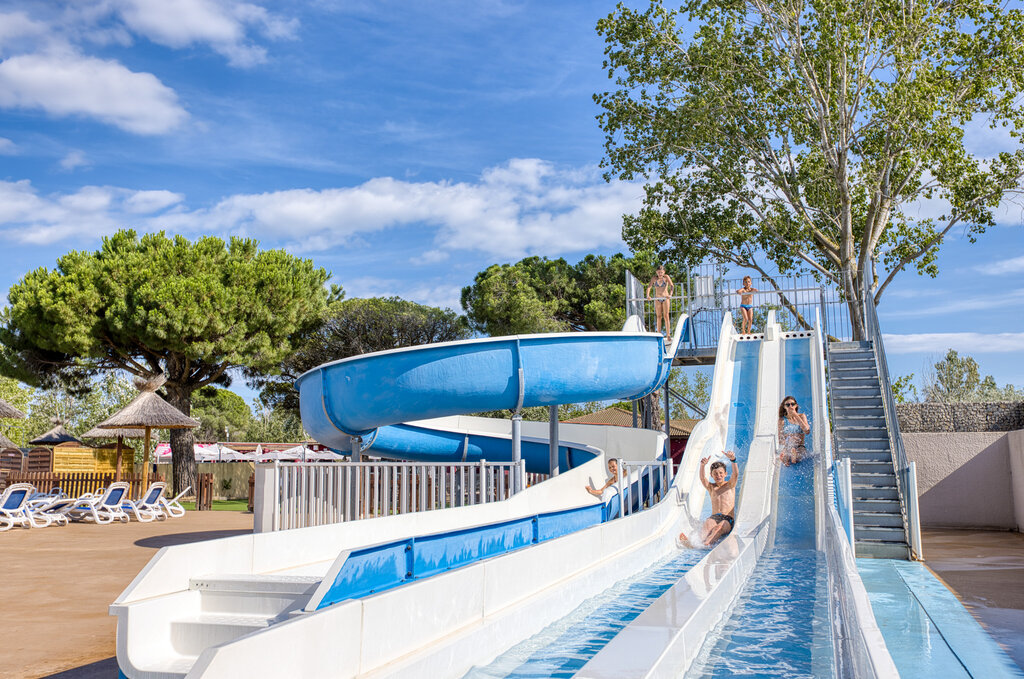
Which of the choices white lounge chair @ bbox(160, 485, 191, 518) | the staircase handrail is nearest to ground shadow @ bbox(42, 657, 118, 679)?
the staircase handrail

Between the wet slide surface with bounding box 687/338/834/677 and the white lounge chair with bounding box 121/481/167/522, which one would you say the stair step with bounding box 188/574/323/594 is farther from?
the white lounge chair with bounding box 121/481/167/522

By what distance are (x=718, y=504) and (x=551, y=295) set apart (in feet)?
72.3

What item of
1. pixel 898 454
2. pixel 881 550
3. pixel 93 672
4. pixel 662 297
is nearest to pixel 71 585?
pixel 93 672

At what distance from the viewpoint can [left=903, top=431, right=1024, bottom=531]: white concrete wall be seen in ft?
48.5

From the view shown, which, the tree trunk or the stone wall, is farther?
the tree trunk

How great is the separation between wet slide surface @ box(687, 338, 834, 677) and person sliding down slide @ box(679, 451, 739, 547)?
0.63 m

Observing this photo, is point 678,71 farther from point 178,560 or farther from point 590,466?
point 178,560

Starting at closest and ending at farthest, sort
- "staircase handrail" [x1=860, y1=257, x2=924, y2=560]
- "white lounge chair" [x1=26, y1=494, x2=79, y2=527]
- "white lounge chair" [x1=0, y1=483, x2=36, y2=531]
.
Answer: "staircase handrail" [x1=860, y1=257, x2=924, y2=560]
"white lounge chair" [x1=0, y1=483, x2=36, y2=531]
"white lounge chair" [x1=26, y1=494, x2=79, y2=527]

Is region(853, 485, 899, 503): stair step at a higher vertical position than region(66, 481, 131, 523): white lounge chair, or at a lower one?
higher

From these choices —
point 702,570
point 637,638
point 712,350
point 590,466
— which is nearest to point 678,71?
point 712,350

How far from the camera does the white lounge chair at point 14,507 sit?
570 inches

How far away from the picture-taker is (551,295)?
32.7 m

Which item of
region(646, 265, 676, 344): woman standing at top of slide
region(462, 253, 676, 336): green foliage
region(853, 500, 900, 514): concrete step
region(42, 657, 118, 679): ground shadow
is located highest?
region(462, 253, 676, 336): green foliage

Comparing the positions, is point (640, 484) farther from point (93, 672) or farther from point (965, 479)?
point (93, 672)
